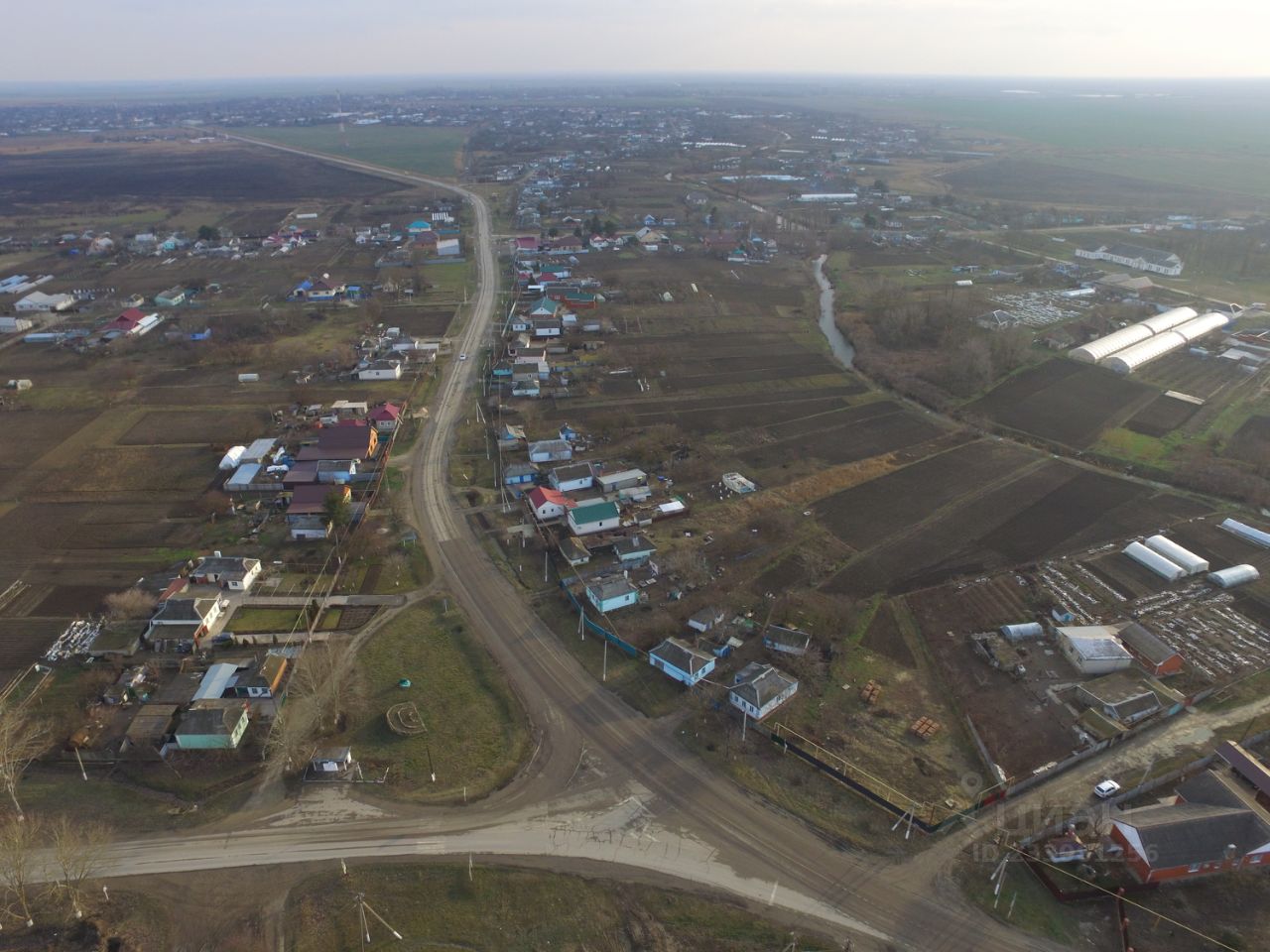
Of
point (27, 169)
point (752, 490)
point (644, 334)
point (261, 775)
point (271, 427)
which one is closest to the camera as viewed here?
point (261, 775)

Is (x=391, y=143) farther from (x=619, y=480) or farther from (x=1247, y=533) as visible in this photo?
(x=1247, y=533)

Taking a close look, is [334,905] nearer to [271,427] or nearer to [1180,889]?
[1180,889]

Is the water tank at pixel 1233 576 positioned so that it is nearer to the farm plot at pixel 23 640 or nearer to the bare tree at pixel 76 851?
the bare tree at pixel 76 851

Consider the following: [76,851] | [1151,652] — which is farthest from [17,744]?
[1151,652]

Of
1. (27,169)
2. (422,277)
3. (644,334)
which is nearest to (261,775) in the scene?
(644,334)

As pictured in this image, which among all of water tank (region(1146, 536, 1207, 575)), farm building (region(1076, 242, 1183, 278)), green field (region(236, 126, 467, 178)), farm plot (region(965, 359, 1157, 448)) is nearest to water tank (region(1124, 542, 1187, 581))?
water tank (region(1146, 536, 1207, 575))

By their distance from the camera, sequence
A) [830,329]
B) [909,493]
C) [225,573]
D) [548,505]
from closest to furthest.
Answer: [225,573], [548,505], [909,493], [830,329]
